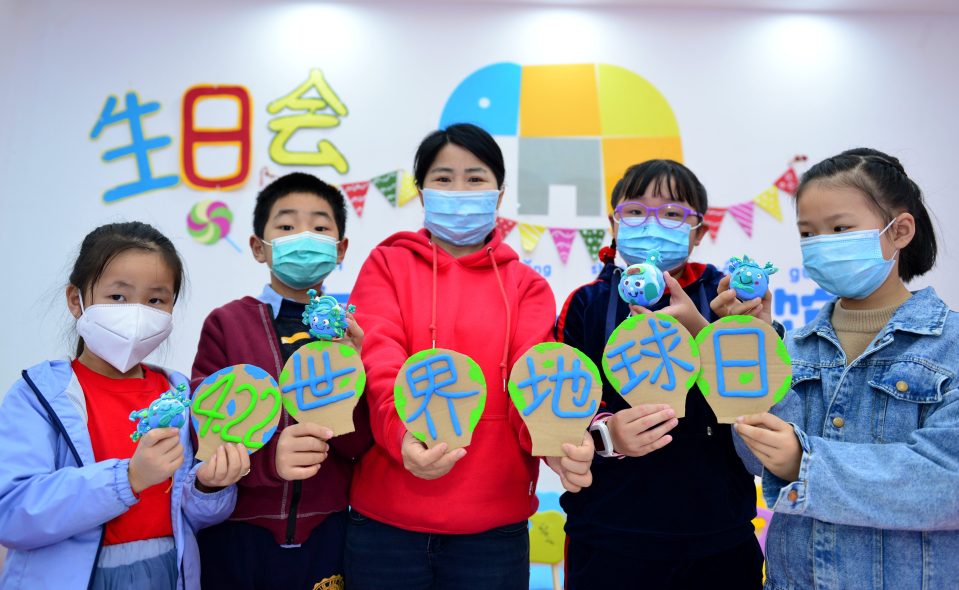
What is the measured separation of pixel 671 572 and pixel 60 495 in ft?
4.36

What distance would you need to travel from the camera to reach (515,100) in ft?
11.2

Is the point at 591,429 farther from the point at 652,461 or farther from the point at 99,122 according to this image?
the point at 99,122

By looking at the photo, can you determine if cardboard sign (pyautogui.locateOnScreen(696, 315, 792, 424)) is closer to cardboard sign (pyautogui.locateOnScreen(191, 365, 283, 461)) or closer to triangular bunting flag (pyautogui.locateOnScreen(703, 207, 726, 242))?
cardboard sign (pyautogui.locateOnScreen(191, 365, 283, 461))

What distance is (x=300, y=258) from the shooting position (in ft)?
5.91

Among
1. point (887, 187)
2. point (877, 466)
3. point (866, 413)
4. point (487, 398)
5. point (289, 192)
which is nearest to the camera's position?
point (877, 466)

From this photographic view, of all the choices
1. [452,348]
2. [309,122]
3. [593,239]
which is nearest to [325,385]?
[452,348]

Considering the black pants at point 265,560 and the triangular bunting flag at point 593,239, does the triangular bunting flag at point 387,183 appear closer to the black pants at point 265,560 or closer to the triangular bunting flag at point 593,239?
the triangular bunting flag at point 593,239

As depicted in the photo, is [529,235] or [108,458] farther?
[529,235]

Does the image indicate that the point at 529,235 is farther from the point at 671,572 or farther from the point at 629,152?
the point at 671,572

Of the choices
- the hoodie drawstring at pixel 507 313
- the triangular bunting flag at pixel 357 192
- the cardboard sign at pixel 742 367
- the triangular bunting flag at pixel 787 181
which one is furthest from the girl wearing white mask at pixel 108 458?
the triangular bunting flag at pixel 787 181

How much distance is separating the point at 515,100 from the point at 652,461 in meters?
2.37

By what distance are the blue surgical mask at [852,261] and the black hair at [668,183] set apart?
328 millimetres

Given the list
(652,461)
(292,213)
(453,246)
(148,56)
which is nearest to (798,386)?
(652,461)

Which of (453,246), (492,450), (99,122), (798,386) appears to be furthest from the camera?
(99,122)
